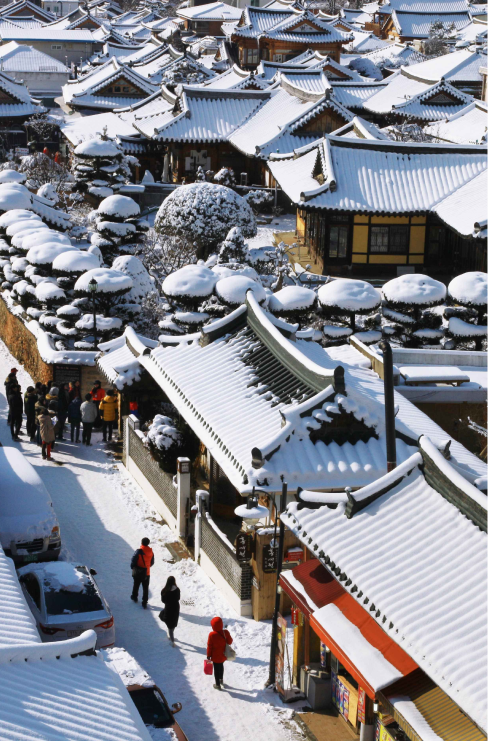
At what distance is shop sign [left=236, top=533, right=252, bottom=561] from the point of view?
15.5 metres

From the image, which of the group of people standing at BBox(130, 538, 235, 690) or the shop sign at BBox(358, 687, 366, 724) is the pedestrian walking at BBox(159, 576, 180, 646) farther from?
the shop sign at BBox(358, 687, 366, 724)

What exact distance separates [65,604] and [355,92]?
164 feet

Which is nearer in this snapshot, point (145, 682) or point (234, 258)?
point (145, 682)

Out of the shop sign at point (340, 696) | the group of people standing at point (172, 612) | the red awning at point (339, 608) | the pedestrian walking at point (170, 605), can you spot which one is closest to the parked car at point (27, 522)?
the group of people standing at point (172, 612)

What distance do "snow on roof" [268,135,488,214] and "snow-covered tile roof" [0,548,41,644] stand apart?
2541cm

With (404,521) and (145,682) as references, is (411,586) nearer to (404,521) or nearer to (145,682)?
(404,521)

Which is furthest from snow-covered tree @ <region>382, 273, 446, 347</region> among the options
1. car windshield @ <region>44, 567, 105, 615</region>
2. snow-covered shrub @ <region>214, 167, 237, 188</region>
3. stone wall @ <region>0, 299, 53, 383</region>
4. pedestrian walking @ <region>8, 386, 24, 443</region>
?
snow-covered shrub @ <region>214, 167, 237, 188</region>

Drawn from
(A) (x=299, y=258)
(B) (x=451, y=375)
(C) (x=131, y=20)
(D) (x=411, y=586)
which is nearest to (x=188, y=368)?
(B) (x=451, y=375)

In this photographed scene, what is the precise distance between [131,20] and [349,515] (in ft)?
429

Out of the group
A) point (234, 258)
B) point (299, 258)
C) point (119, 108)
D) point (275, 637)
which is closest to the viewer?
point (275, 637)

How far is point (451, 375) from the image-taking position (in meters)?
22.1

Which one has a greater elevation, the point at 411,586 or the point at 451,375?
the point at 411,586

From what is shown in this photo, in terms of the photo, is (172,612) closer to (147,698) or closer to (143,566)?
(143,566)

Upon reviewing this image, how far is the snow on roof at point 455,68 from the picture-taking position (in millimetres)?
61688
